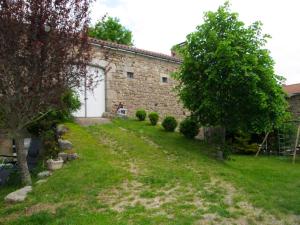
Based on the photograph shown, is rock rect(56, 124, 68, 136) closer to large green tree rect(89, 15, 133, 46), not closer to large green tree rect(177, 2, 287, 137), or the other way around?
large green tree rect(177, 2, 287, 137)

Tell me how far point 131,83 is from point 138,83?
45 centimetres

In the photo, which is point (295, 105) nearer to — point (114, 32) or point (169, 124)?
point (169, 124)

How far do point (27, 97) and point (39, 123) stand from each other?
16.7 feet

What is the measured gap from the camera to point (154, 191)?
7664 mm

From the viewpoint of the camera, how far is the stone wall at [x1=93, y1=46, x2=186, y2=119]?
17188mm

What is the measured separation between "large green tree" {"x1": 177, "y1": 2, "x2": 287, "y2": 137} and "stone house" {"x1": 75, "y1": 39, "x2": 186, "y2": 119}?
3.94 m

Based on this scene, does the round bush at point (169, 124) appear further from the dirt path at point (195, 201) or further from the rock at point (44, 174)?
the rock at point (44, 174)

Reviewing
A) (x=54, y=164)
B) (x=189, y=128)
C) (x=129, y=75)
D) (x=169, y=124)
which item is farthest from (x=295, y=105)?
(x=54, y=164)

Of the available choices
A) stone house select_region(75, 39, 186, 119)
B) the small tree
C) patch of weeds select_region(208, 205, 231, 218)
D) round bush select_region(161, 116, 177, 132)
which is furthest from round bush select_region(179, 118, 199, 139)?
patch of weeds select_region(208, 205, 231, 218)

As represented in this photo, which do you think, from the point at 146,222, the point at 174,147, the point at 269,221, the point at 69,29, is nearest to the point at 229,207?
the point at 269,221

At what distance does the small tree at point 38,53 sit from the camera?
7555 millimetres

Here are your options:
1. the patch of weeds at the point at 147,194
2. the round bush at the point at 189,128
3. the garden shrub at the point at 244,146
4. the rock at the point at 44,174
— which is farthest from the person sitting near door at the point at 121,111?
the patch of weeds at the point at 147,194

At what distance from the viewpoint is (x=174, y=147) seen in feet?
41.7

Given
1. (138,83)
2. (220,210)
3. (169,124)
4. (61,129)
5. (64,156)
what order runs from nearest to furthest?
(220,210)
(64,156)
(61,129)
(169,124)
(138,83)
